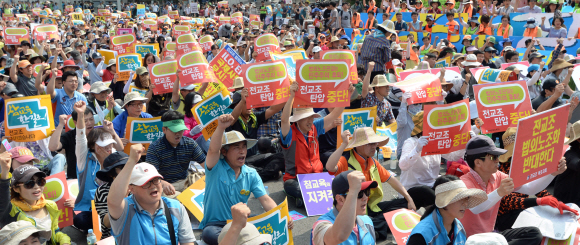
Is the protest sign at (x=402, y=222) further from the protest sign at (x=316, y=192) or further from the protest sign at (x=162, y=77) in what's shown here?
the protest sign at (x=162, y=77)

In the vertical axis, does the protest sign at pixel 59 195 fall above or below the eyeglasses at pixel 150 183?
below

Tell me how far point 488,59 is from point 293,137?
25.6ft

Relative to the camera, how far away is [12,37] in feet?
49.7

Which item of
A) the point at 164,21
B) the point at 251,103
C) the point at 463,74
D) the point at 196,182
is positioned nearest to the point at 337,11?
the point at 164,21

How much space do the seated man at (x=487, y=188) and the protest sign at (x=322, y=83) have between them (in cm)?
241

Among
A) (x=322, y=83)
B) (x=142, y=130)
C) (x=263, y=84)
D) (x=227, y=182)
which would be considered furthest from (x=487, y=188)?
(x=142, y=130)

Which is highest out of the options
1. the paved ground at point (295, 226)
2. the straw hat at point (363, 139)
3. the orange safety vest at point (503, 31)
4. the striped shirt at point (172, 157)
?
the orange safety vest at point (503, 31)

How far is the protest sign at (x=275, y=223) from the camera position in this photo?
4410 mm

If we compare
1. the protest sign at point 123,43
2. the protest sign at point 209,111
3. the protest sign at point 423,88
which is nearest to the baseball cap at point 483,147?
the protest sign at point 423,88

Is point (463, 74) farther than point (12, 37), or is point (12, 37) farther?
point (12, 37)

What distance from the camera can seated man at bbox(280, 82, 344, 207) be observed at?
6828 millimetres

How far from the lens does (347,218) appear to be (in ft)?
11.8

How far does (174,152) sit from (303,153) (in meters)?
1.67

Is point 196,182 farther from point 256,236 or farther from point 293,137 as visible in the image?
point 256,236
